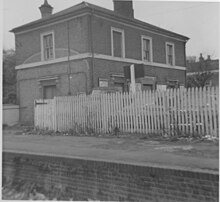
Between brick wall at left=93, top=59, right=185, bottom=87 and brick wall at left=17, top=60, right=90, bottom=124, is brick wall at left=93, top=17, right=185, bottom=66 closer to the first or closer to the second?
brick wall at left=93, top=59, right=185, bottom=87

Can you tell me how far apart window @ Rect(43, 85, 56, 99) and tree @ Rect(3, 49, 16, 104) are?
65 cm

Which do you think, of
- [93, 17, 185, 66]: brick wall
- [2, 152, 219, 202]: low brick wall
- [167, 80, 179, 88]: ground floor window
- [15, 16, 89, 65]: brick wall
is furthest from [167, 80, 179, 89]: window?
[2, 152, 219, 202]: low brick wall

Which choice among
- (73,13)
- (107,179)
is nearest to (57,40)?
(73,13)

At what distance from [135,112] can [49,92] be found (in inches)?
75.7

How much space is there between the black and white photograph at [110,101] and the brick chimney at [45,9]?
3 cm

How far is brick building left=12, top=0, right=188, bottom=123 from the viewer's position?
5008 mm

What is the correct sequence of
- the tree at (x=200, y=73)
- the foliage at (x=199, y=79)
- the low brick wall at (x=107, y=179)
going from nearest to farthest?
the low brick wall at (x=107, y=179)
the tree at (x=200, y=73)
the foliage at (x=199, y=79)

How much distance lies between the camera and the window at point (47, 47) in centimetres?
508

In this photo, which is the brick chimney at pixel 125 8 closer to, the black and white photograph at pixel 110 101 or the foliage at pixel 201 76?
the black and white photograph at pixel 110 101

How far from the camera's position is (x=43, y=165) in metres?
3.94

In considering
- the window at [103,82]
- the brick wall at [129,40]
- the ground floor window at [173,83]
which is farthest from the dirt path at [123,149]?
the brick wall at [129,40]

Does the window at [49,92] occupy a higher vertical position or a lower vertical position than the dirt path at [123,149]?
higher

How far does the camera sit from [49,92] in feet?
18.1

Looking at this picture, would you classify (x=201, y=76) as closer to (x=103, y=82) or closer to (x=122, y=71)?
(x=122, y=71)
